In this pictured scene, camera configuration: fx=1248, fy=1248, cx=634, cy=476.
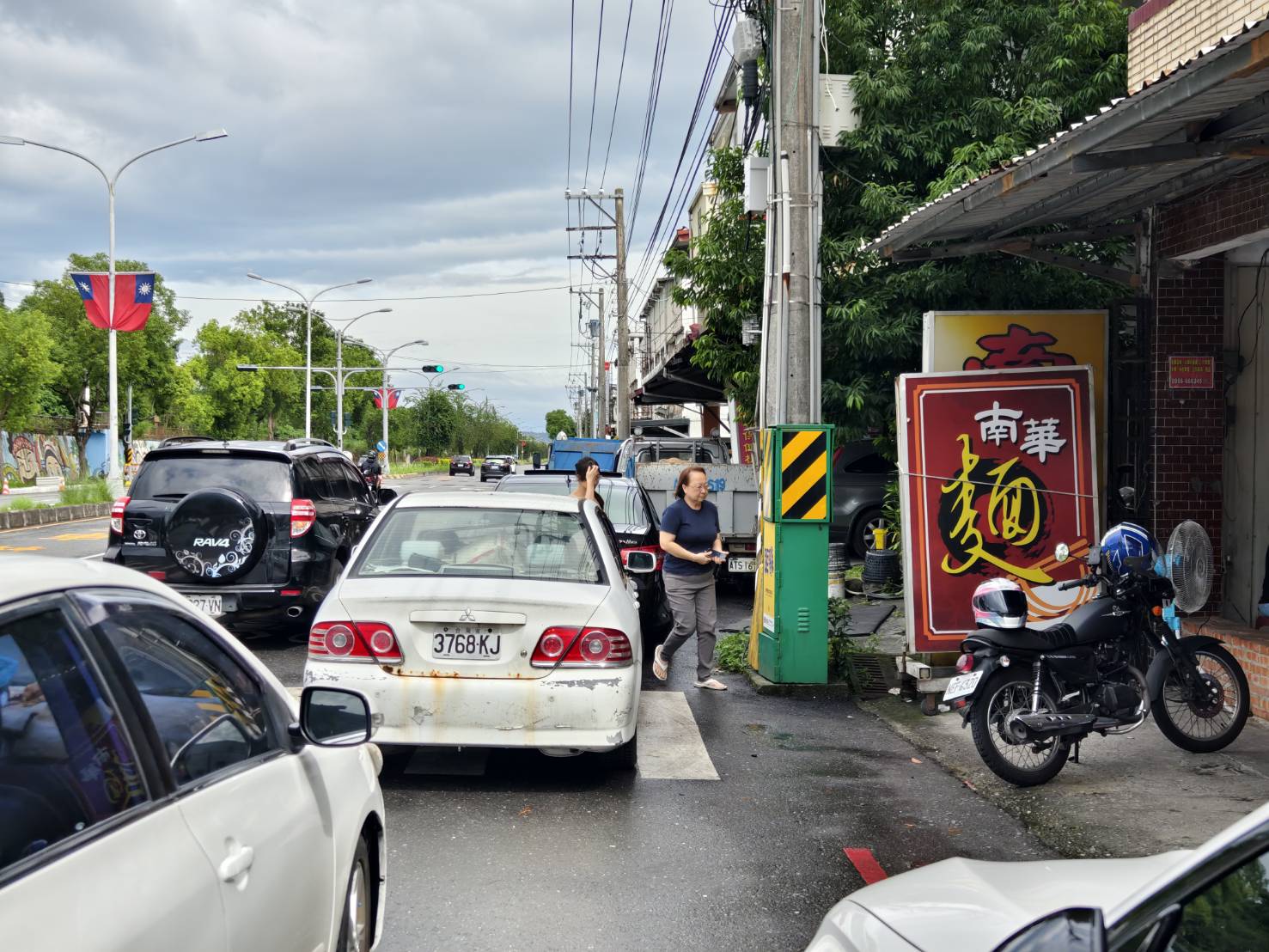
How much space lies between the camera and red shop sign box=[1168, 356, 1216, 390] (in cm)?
1029

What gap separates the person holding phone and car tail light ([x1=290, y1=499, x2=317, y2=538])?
128 inches

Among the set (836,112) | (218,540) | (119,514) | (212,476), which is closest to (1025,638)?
(218,540)

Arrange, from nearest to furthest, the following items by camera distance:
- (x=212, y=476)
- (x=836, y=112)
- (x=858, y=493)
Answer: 1. (x=212, y=476)
2. (x=836, y=112)
3. (x=858, y=493)

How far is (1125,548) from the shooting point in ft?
24.2

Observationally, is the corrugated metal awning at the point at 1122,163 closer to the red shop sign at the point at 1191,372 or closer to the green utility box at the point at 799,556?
the red shop sign at the point at 1191,372

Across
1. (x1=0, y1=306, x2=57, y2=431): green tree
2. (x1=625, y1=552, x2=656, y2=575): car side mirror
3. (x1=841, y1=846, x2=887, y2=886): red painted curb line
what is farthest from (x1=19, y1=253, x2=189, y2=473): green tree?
(x1=841, y1=846, x2=887, y2=886): red painted curb line

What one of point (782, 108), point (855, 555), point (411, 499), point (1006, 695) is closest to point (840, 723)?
point (1006, 695)

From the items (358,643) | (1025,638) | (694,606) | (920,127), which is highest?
(920,127)

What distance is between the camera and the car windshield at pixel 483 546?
6.84 m

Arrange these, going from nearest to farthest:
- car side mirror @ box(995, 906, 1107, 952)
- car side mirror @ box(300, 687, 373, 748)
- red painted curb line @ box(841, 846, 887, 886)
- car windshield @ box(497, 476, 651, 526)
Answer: car side mirror @ box(995, 906, 1107, 952), car side mirror @ box(300, 687, 373, 748), red painted curb line @ box(841, 846, 887, 886), car windshield @ box(497, 476, 651, 526)

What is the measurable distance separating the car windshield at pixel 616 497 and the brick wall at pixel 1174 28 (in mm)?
6279

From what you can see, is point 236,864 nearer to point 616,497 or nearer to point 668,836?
point 668,836

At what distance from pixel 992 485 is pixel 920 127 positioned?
654 cm

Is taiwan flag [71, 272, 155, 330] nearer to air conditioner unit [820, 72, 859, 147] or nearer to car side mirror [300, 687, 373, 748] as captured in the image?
air conditioner unit [820, 72, 859, 147]
